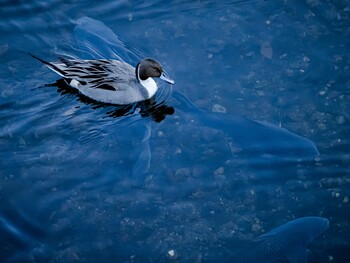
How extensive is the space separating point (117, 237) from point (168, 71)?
3.07m

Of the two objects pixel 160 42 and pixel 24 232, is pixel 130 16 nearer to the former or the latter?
pixel 160 42

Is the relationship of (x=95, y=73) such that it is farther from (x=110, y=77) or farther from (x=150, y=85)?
(x=150, y=85)

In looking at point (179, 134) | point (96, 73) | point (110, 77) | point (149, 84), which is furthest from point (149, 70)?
point (179, 134)

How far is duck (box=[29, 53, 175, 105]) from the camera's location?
23.5 feet

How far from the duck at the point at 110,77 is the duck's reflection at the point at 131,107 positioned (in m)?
0.08

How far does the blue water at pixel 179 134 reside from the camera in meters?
5.69

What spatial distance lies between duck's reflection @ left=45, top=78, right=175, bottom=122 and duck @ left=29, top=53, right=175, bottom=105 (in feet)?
0.27

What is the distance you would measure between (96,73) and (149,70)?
0.81 metres

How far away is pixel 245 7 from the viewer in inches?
347

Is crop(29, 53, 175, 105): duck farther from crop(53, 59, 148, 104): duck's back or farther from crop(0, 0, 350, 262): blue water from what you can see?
crop(0, 0, 350, 262): blue water

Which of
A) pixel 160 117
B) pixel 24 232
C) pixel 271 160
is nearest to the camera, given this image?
pixel 24 232

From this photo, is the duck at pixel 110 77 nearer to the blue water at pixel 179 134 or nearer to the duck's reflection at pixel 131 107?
the duck's reflection at pixel 131 107

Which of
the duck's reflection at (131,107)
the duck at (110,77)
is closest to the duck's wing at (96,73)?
the duck at (110,77)

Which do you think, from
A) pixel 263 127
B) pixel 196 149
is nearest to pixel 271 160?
pixel 263 127
